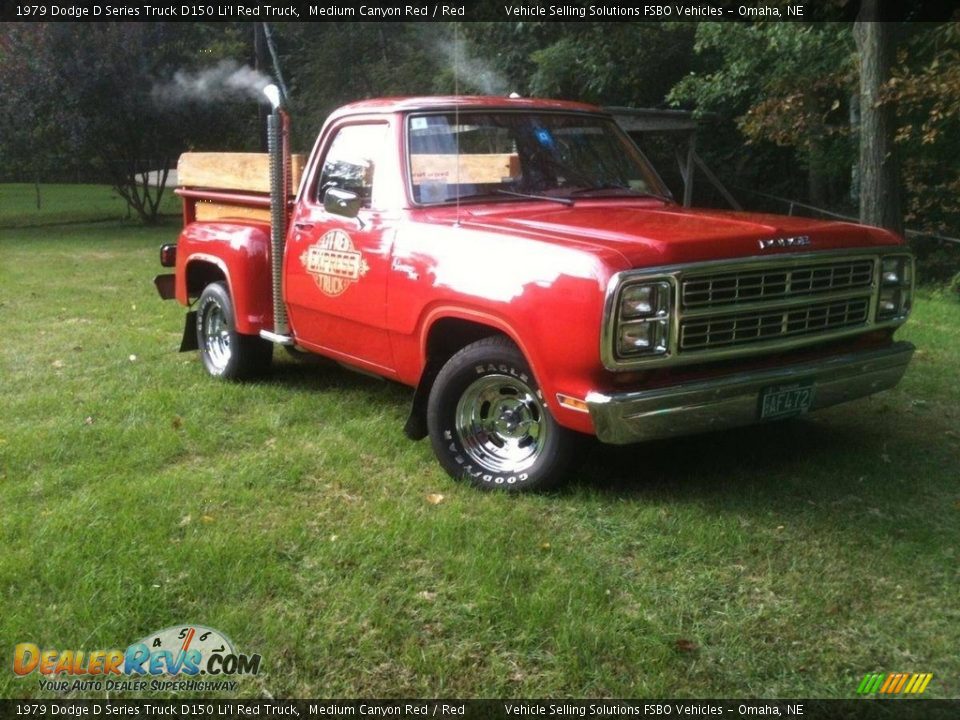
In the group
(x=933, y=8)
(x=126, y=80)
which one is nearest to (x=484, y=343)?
(x=933, y=8)

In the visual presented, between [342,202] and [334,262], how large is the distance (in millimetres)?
447

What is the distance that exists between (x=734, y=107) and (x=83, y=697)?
17.1 m

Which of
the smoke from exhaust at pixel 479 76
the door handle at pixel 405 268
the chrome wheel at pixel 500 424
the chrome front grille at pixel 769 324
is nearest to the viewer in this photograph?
the chrome front grille at pixel 769 324

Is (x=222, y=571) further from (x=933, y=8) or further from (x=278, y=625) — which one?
(x=933, y=8)

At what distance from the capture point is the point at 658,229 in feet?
14.8

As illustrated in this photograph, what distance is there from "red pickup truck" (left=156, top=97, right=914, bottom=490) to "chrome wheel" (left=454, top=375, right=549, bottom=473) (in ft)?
0.03

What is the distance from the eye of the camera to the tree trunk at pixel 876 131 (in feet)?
36.1

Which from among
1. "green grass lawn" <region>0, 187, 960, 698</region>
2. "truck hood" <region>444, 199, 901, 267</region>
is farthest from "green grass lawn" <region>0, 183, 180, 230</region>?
"truck hood" <region>444, 199, 901, 267</region>

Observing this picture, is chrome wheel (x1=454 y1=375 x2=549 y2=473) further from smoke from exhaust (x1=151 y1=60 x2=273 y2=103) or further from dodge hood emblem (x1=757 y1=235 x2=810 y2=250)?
smoke from exhaust (x1=151 y1=60 x2=273 y2=103)

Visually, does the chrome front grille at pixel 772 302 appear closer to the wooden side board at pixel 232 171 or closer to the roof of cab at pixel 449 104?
the roof of cab at pixel 449 104

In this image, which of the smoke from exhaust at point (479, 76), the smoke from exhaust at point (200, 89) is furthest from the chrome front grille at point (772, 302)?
the smoke from exhaust at point (200, 89)

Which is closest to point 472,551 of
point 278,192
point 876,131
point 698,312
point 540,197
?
point 698,312

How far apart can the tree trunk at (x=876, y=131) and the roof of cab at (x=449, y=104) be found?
6.41 metres

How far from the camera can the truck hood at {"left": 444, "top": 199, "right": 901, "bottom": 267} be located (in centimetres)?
420
